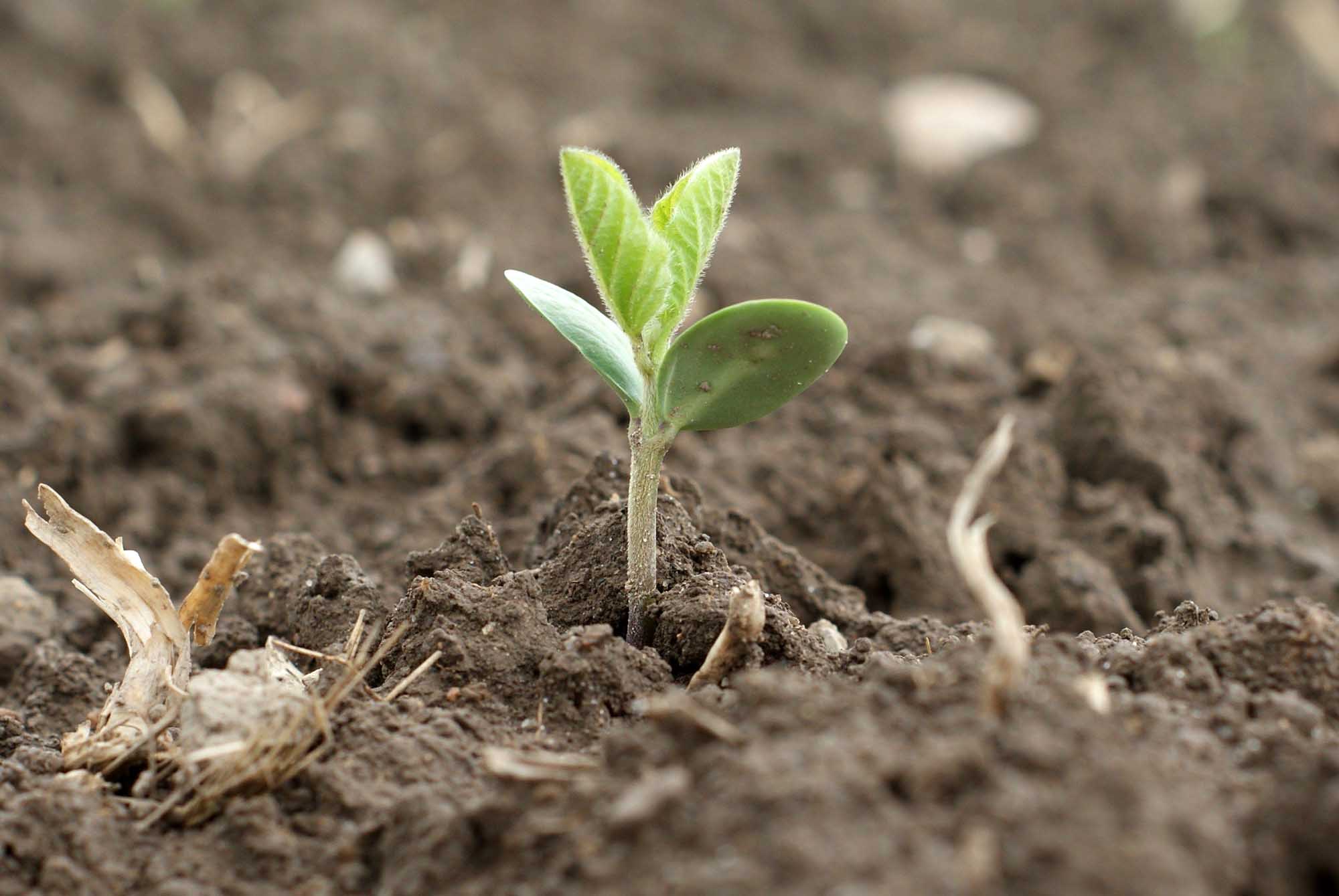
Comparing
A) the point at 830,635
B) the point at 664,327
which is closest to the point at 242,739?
the point at 664,327

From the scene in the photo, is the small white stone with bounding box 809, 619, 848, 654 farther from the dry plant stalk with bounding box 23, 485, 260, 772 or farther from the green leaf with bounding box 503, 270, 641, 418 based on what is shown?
the dry plant stalk with bounding box 23, 485, 260, 772

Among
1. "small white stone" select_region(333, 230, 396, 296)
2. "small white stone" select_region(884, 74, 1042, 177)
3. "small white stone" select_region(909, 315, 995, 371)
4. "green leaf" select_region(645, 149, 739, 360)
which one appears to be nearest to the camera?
"green leaf" select_region(645, 149, 739, 360)

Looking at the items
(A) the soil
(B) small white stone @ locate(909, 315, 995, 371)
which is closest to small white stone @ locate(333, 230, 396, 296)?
(A) the soil

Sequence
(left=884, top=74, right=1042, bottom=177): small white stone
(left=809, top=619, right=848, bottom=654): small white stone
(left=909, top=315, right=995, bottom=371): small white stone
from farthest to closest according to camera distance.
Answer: (left=884, top=74, right=1042, bottom=177): small white stone < (left=909, top=315, right=995, bottom=371): small white stone < (left=809, top=619, right=848, bottom=654): small white stone

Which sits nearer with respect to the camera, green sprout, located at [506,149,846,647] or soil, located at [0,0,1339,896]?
soil, located at [0,0,1339,896]

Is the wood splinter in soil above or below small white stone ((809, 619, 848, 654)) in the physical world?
below

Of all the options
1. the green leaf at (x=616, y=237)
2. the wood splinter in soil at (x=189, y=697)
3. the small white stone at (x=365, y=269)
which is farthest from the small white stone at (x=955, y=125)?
the wood splinter in soil at (x=189, y=697)
